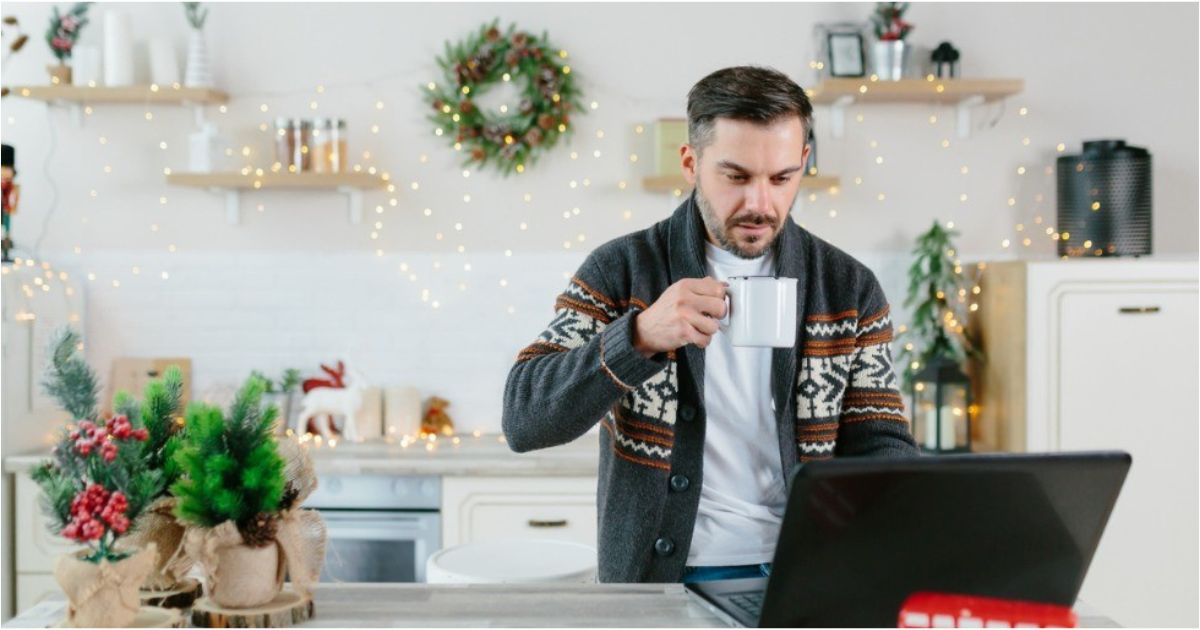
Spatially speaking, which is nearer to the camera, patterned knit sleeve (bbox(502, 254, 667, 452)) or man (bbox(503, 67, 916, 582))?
patterned knit sleeve (bbox(502, 254, 667, 452))

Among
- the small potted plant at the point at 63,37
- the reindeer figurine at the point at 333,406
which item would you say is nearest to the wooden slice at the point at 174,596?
the reindeer figurine at the point at 333,406

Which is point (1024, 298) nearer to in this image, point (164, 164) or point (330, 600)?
point (330, 600)

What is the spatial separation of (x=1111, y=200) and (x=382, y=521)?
239 cm

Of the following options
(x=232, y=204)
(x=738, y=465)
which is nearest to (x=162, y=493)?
(x=738, y=465)

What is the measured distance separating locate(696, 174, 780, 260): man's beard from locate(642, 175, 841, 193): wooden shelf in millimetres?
1816

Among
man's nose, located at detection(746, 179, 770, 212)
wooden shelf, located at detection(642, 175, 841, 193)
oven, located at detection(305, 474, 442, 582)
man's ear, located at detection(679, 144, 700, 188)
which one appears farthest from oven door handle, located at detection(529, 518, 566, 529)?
man's nose, located at detection(746, 179, 770, 212)

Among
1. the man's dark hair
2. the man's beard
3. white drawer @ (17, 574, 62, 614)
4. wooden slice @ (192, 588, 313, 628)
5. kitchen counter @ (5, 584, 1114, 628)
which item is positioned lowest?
white drawer @ (17, 574, 62, 614)

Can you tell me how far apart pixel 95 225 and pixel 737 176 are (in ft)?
9.28

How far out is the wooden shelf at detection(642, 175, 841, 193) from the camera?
3652 mm

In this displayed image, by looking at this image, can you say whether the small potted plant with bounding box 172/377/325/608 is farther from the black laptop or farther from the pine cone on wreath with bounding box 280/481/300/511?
the black laptop

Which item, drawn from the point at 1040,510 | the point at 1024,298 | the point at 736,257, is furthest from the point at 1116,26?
the point at 1040,510

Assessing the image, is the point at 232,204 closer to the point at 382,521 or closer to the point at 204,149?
the point at 204,149

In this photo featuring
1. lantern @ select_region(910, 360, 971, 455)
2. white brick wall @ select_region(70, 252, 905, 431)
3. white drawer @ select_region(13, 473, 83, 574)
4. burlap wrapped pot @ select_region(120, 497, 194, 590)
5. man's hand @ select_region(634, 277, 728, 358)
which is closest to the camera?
burlap wrapped pot @ select_region(120, 497, 194, 590)

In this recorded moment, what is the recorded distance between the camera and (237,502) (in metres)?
1.33
